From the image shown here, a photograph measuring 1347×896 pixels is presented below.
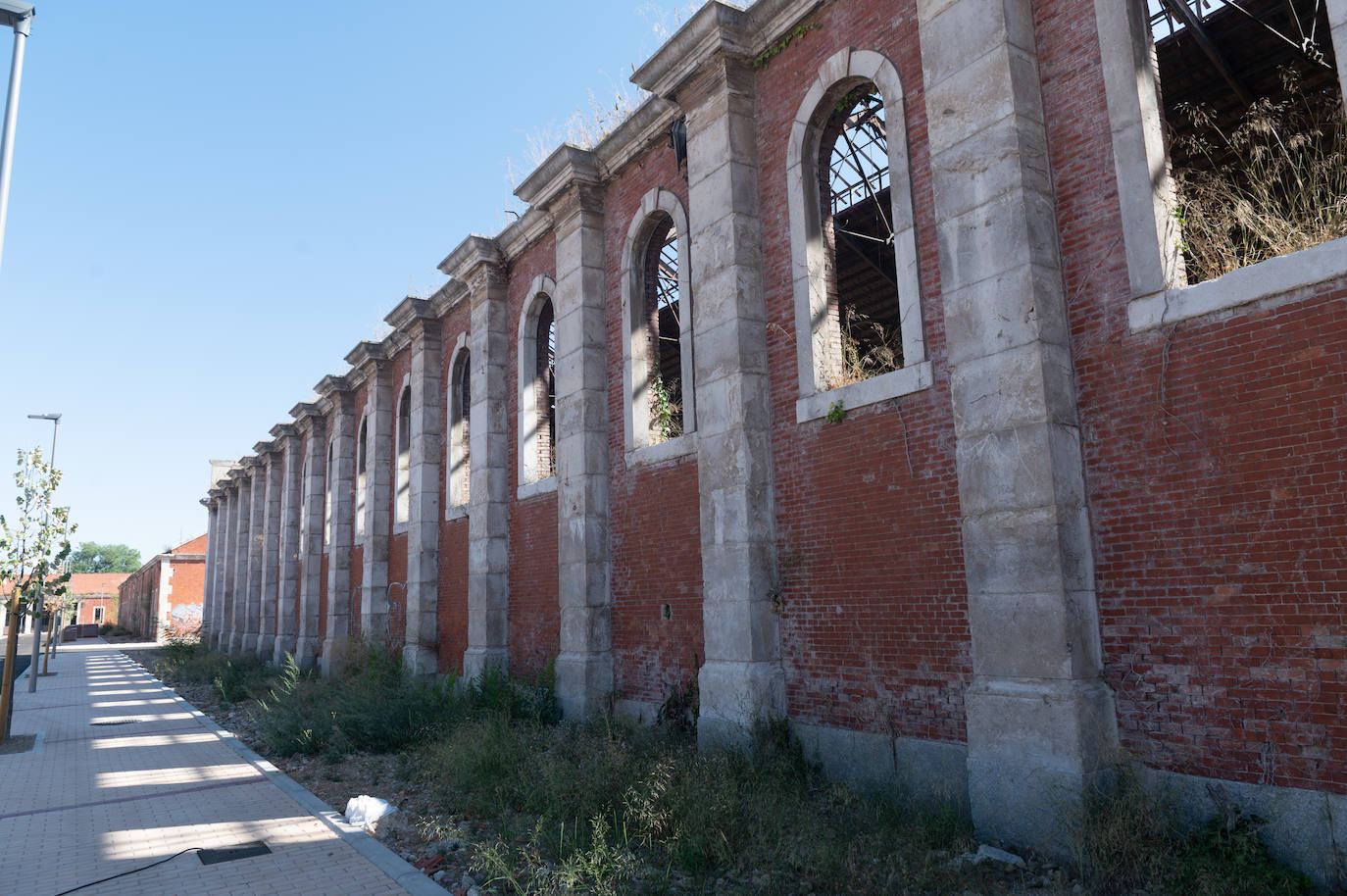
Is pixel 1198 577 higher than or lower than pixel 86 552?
lower

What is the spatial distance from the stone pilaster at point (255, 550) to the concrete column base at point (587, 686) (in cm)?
2329

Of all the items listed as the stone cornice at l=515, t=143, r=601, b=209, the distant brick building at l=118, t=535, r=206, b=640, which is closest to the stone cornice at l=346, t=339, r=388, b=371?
the stone cornice at l=515, t=143, r=601, b=209

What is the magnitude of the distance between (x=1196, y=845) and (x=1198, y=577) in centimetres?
164

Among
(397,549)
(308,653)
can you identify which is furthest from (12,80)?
(308,653)

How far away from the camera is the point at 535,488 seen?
13.6 metres

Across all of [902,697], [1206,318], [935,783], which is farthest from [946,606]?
[1206,318]

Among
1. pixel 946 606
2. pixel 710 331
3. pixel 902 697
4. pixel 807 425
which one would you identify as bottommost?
pixel 902 697

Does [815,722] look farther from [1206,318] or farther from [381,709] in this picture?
[381,709]

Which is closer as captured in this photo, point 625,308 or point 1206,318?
point 1206,318

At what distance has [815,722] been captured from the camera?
8.16m

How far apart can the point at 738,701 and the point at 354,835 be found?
3696 mm

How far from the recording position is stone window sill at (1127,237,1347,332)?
511 centimetres

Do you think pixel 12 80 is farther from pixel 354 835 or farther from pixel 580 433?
pixel 580 433

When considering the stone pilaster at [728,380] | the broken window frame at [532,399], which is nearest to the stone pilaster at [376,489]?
the broken window frame at [532,399]
